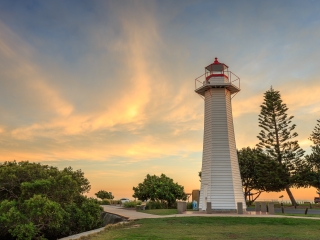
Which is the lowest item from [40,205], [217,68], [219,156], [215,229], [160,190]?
[215,229]

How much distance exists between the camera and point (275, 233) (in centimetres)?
1303

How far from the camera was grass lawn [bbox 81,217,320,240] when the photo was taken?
12125 mm

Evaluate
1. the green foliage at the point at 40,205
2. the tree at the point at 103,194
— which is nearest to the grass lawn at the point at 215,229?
the green foliage at the point at 40,205

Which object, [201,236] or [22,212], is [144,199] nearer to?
[22,212]

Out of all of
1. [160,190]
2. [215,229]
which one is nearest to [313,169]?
[160,190]

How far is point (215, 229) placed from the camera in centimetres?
1433

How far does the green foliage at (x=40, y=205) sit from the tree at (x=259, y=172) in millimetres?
22465

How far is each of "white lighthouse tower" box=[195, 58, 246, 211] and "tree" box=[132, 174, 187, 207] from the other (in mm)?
7669

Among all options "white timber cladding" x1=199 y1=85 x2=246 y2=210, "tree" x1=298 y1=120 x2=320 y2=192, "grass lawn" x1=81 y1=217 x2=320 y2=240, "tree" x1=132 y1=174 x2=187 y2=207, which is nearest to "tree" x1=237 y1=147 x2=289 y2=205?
"tree" x1=298 y1=120 x2=320 y2=192

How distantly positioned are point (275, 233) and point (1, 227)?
14.3 meters

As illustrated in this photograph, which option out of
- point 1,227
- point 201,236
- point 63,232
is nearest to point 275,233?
point 201,236

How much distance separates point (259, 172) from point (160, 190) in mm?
13236

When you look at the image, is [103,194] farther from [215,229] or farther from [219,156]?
[215,229]

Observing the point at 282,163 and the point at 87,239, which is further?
the point at 282,163
